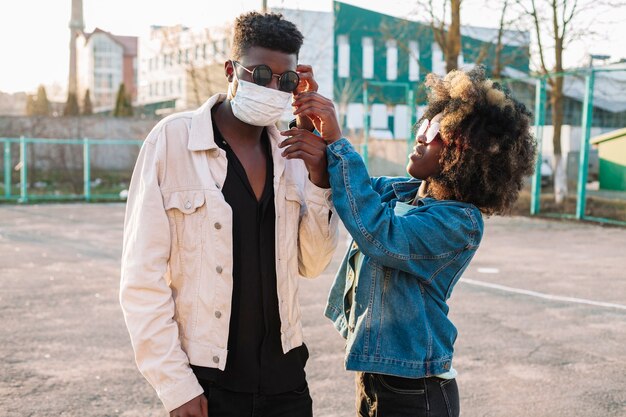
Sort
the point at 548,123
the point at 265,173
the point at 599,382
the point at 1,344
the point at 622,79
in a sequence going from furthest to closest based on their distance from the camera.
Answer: the point at 548,123, the point at 622,79, the point at 1,344, the point at 599,382, the point at 265,173

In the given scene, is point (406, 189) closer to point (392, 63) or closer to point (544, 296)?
point (544, 296)

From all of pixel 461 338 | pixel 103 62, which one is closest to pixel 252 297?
pixel 461 338

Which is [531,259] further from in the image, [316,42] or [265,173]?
[316,42]

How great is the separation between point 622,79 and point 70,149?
19286 millimetres

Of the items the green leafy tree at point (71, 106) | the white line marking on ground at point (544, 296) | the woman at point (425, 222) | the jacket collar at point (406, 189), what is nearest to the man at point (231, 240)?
the woman at point (425, 222)

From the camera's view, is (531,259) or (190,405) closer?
(190,405)

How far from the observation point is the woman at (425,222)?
90.7 inches

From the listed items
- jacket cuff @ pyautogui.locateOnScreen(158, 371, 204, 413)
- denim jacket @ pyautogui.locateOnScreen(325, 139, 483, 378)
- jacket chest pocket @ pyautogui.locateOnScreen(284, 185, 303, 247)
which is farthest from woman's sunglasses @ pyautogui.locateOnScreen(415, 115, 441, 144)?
jacket cuff @ pyautogui.locateOnScreen(158, 371, 204, 413)

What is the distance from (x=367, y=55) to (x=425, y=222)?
47071mm

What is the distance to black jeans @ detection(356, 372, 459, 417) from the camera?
2.46m

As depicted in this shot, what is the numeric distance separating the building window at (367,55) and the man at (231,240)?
4643 centimetres

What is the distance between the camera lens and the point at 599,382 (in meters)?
5.11

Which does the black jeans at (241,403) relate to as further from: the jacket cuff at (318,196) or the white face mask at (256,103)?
the white face mask at (256,103)

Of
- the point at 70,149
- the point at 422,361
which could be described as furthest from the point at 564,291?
the point at 70,149
